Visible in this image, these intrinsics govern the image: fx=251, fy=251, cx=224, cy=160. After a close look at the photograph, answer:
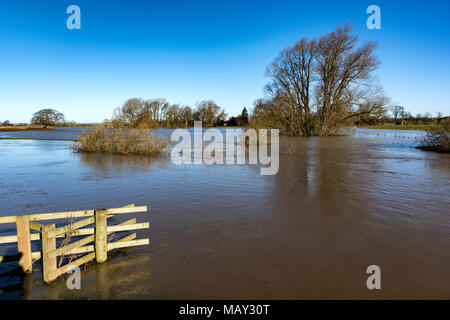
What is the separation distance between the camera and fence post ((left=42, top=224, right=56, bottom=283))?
13.9ft

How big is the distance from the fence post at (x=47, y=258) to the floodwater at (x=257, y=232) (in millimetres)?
197

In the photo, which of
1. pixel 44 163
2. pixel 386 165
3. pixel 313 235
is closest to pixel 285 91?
pixel 386 165

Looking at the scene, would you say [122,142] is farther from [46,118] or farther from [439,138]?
[46,118]

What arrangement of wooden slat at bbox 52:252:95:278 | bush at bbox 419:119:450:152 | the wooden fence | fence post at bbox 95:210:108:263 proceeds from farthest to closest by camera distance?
bush at bbox 419:119:450:152, fence post at bbox 95:210:108:263, wooden slat at bbox 52:252:95:278, the wooden fence

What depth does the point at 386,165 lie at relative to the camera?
1719 centimetres

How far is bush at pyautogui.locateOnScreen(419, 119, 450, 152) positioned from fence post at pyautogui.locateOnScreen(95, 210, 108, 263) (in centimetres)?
2952

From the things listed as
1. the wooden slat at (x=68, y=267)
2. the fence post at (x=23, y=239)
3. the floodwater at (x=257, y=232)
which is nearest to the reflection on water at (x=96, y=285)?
the floodwater at (x=257, y=232)

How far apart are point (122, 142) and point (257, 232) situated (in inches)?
717

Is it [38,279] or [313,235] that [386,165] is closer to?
[313,235]

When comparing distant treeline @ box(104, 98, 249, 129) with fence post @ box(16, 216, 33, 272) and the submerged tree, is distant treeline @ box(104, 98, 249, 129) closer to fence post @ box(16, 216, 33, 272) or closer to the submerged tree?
the submerged tree

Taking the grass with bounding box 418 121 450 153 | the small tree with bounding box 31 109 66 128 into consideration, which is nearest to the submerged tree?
the grass with bounding box 418 121 450 153

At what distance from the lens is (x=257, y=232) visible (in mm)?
6734
